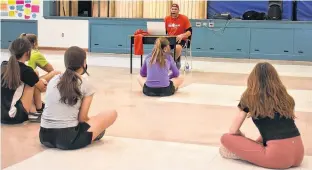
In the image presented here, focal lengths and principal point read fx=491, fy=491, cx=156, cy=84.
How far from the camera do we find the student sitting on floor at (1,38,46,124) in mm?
4695

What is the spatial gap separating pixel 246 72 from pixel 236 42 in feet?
11.5

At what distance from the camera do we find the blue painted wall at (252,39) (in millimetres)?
13461

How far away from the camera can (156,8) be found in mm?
14844

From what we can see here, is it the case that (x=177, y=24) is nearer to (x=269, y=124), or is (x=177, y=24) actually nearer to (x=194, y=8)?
(x=194, y=8)

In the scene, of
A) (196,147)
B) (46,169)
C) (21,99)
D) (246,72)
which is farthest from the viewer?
(246,72)

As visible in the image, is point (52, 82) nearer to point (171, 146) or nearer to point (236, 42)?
point (171, 146)

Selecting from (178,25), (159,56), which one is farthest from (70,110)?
(178,25)

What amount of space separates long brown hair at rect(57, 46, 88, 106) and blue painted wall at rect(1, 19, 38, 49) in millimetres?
12414

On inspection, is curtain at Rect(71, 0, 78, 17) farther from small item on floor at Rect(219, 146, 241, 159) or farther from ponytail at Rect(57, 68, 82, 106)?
small item on floor at Rect(219, 146, 241, 159)

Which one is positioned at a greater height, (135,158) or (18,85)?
(18,85)

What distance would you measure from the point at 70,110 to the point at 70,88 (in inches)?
7.3

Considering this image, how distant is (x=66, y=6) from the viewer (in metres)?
15.9

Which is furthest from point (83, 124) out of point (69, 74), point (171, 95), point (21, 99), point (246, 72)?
point (246, 72)

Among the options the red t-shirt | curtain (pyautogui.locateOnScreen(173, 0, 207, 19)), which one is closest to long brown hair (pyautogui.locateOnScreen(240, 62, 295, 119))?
the red t-shirt
